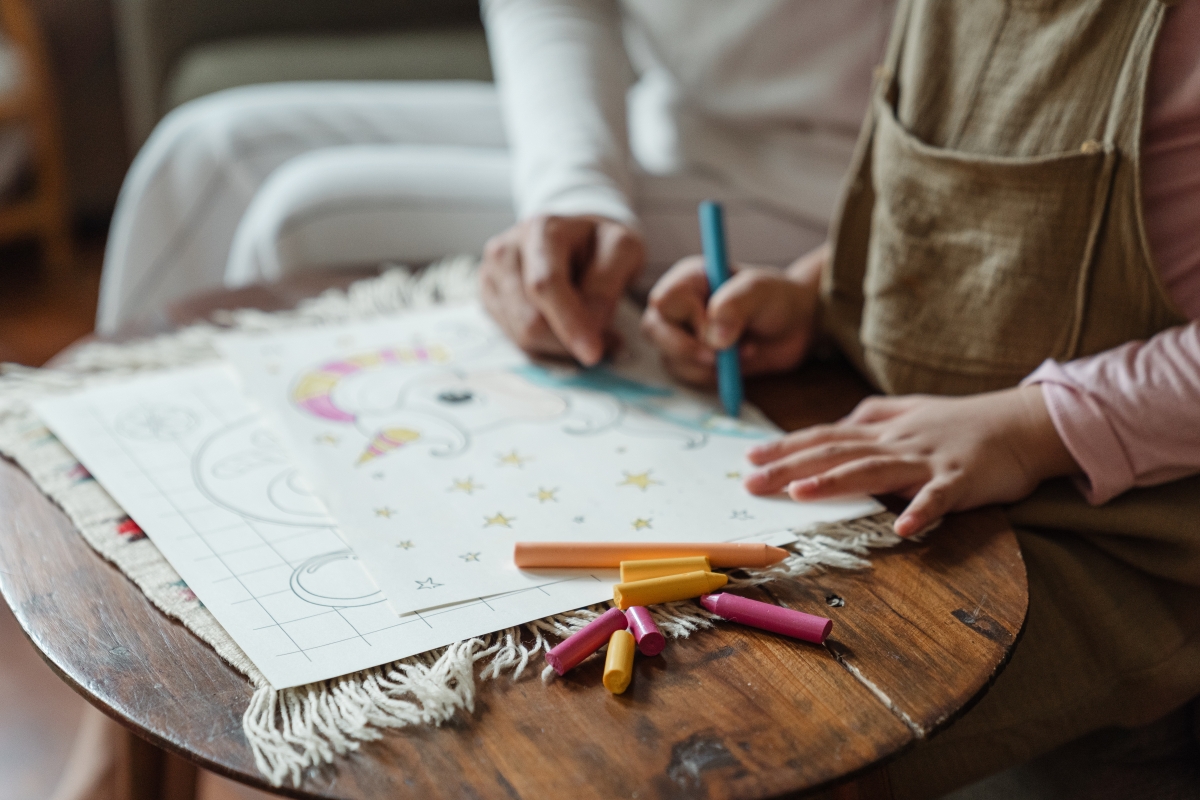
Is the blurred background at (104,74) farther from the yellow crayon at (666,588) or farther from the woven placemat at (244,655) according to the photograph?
the yellow crayon at (666,588)

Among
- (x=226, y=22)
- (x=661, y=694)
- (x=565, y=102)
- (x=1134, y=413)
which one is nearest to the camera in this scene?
(x=661, y=694)

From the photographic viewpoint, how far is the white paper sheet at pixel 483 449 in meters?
0.51

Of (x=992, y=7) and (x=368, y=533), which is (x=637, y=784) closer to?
(x=368, y=533)

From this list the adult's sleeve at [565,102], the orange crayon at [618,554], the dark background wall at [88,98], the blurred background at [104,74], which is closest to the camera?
the orange crayon at [618,554]

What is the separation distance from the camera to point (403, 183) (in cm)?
89

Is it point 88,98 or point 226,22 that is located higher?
point 226,22

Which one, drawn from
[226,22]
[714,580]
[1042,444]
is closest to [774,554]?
[714,580]

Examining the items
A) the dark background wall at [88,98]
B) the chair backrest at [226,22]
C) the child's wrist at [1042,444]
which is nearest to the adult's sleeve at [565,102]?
the child's wrist at [1042,444]

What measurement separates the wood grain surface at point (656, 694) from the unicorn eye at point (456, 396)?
8.9 inches

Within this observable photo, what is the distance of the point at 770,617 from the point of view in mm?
442

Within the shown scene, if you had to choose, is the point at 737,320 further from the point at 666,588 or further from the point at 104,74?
the point at 104,74

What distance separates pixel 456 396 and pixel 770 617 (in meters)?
0.28

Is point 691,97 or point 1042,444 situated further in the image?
point 691,97

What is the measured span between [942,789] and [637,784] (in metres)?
0.21
